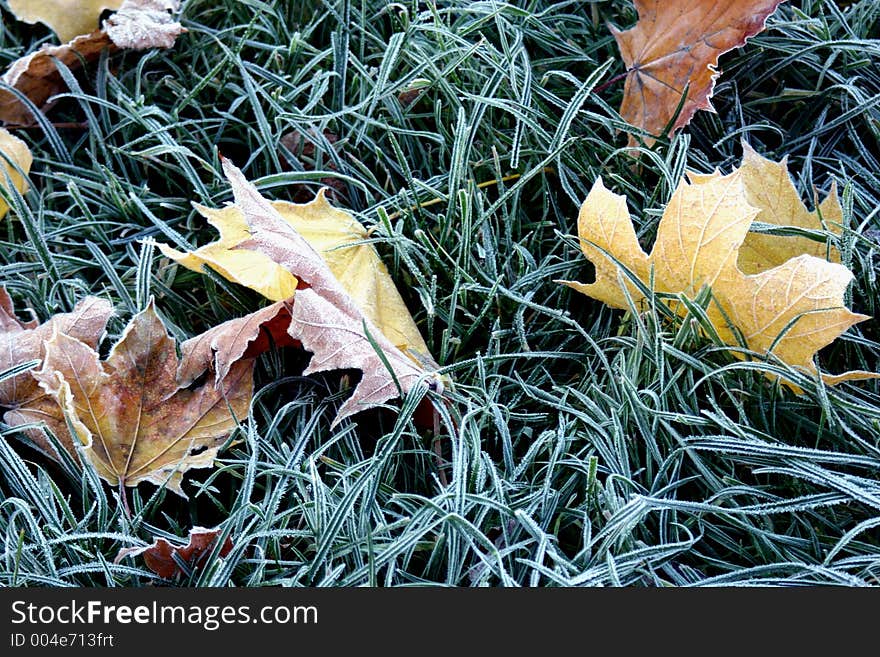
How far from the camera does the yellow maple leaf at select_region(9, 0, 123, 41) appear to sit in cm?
197

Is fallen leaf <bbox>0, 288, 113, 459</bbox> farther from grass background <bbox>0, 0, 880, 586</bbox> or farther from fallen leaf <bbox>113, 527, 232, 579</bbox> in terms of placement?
fallen leaf <bbox>113, 527, 232, 579</bbox>

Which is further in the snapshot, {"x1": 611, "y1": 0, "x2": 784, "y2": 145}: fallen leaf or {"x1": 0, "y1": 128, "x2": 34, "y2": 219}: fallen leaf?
{"x1": 0, "y1": 128, "x2": 34, "y2": 219}: fallen leaf

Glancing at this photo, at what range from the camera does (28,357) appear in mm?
1552

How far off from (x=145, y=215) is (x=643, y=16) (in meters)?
1.04

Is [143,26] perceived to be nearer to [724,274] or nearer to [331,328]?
[331,328]

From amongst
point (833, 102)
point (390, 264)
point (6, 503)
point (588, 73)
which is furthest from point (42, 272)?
point (833, 102)

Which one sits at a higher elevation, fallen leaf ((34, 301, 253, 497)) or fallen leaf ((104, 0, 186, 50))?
fallen leaf ((104, 0, 186, 50))

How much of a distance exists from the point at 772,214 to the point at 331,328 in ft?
2.56

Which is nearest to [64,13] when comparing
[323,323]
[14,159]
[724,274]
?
[14,159]

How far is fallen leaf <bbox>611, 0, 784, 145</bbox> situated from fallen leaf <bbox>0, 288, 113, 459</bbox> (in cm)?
103

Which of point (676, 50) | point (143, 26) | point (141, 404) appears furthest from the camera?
point (143, 26)

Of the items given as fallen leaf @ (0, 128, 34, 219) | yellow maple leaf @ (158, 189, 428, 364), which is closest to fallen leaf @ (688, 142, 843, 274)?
yellow maple leaf @ (158, 189, 428, 364)

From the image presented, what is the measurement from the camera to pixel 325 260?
62.1 inches

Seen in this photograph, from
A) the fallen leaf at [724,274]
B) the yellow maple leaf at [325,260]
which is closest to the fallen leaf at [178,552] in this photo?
the yellow maple leaf at [325,260]
